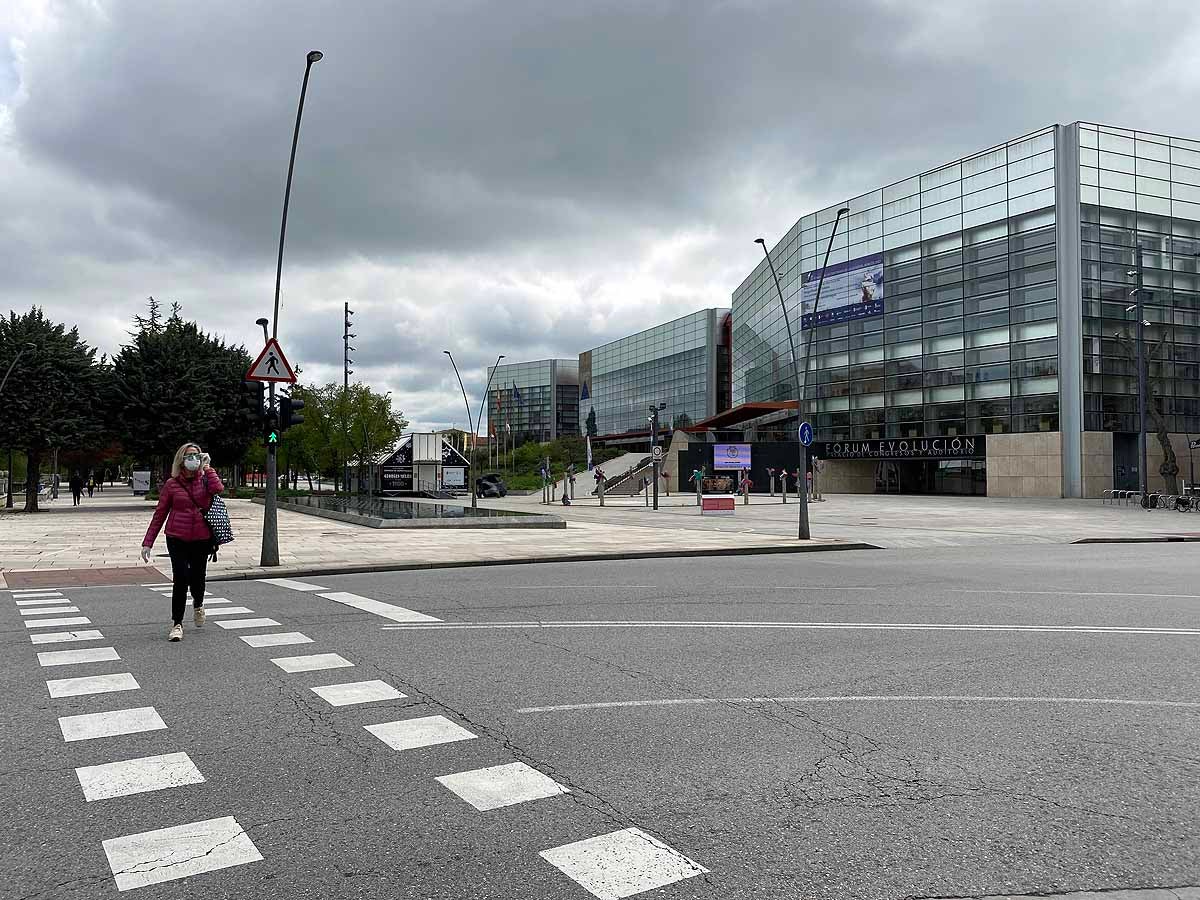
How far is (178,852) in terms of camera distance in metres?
3.52

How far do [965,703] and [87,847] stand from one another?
493cm

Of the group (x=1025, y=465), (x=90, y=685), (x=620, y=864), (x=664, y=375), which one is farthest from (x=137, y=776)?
(x=664, y=375)

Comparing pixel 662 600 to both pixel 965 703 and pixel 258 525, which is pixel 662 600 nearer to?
pixel 965 703

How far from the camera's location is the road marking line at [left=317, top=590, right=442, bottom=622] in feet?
30.7

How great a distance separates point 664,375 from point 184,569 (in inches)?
4363

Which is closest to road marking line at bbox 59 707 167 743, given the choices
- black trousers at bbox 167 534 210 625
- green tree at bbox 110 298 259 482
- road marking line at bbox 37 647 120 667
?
road marking line at bbox 37 647 120 667

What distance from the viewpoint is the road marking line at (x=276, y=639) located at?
7.84m

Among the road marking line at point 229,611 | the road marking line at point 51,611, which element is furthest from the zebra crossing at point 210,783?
the road marking line at point 51,611

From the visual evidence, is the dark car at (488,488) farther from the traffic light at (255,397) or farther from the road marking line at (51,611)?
the road marking line at (51,611)

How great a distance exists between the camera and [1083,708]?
222 inches

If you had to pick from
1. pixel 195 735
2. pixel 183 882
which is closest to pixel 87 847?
pixel 183 882

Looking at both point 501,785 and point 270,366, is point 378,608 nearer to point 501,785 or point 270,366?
point 501,785

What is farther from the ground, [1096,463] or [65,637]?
[1096,463]

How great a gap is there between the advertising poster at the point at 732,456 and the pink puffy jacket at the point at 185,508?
4923cm
